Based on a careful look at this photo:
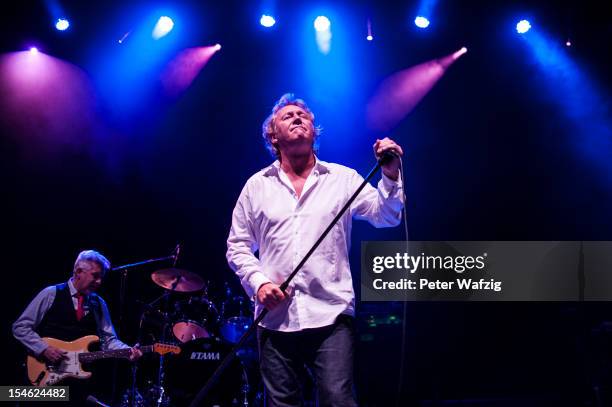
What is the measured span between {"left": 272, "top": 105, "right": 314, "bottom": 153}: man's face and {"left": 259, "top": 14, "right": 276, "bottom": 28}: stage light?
401 cm

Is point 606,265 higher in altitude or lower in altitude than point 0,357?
higher

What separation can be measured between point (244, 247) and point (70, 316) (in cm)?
364

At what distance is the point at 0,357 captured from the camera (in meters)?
6.08

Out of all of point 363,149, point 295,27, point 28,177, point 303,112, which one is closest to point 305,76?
point 295,27

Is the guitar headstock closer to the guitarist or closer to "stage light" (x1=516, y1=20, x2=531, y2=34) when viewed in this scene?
the guitarist

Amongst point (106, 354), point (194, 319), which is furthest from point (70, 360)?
point (194, 319)

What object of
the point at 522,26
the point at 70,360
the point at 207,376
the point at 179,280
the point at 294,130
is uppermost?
the point at 522,26

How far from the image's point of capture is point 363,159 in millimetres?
7242

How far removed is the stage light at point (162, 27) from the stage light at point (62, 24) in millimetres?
993

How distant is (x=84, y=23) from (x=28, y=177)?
204 cm

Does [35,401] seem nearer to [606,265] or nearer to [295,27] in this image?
[295,27]

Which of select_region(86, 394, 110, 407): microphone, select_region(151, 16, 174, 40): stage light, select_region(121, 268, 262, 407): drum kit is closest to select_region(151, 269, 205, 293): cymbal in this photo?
select_region(121, 268, 262, 407): drum kit

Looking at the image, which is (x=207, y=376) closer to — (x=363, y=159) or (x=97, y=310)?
(x=97, y=310)

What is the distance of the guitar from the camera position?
195 inches
